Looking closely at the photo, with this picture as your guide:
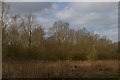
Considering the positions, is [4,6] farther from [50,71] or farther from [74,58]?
[50,71]

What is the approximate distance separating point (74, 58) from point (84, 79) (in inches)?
358

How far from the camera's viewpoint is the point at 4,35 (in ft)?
58.5

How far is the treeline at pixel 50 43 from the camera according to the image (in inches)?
696

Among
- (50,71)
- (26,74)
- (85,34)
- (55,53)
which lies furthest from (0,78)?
(85,34)

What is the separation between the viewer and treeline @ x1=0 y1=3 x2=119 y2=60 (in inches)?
696

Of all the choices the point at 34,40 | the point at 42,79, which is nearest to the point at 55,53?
the point at 34,40

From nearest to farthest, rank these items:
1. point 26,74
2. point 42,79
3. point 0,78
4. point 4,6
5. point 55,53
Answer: point 0,78, point 42,79, point 26,74, point 4,6, point 55,53

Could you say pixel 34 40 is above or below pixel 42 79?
above

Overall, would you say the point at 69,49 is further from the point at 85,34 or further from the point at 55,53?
the point at 85,34

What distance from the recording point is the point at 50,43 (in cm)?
2003

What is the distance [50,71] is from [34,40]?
990cm

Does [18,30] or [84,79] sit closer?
[84,79]

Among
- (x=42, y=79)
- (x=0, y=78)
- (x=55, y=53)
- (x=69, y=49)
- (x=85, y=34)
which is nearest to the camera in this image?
(x=0, y=78)

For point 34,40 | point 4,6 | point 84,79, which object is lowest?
point 84,79
